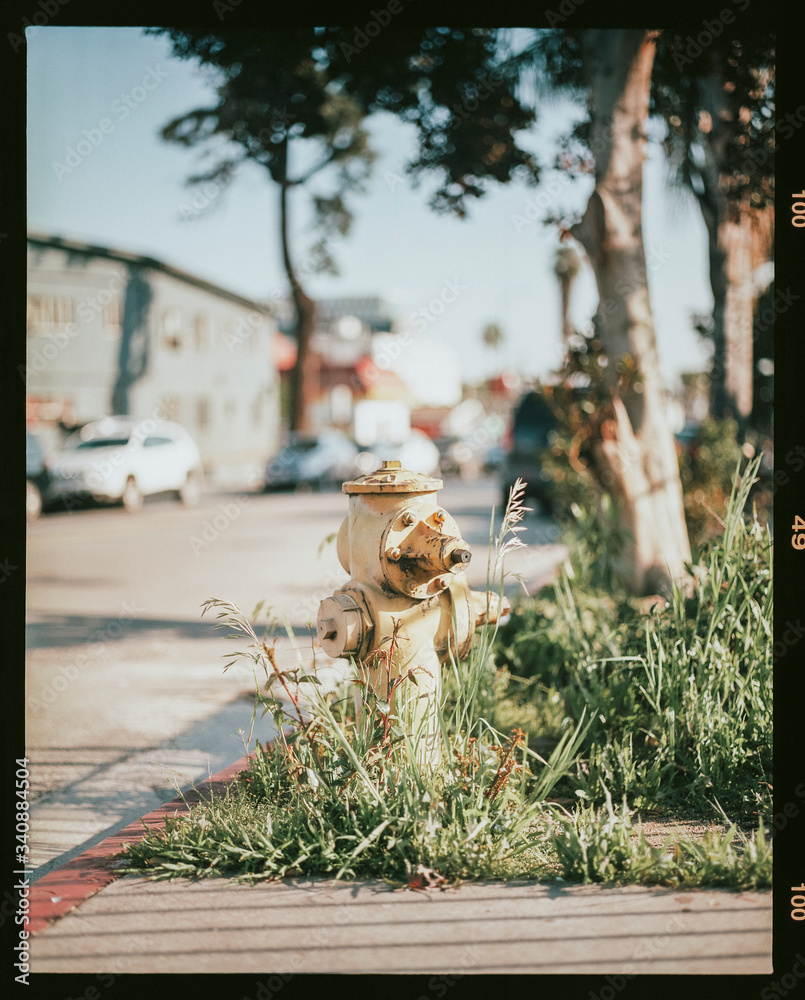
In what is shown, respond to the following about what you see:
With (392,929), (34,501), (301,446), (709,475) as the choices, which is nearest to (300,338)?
(301,446)

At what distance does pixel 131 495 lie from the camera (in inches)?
820

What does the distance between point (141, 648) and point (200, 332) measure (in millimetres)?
30782

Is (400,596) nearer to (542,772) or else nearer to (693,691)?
(542,772)

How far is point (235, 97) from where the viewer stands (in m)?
5.84

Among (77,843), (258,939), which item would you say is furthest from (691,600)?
(77,843)

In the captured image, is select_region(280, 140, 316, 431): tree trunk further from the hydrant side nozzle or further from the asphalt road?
the hydrant side nozzle

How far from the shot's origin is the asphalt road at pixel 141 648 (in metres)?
4.59

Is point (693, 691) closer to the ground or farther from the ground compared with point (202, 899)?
farther from the ground

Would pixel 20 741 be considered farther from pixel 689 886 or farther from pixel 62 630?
pixel 62 630

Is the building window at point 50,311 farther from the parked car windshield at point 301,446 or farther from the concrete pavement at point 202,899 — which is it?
the concrete pavement at point 202,899

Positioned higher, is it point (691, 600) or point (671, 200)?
point (671, 200)

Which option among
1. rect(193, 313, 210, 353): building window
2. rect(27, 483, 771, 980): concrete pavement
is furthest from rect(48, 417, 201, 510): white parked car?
rect(193, 313, 210, 353): building window
